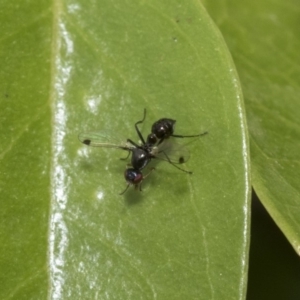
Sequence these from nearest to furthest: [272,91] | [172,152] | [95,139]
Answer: [95,139] < [172,152] < [272,91]

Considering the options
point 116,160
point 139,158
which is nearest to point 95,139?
point 116,160

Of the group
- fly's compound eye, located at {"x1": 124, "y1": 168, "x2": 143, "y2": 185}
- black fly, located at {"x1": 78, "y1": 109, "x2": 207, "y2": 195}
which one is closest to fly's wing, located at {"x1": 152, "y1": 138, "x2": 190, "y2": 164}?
black fly, located at {"x1": 78, "y1": 109, "x2": 207, "y2": 195}

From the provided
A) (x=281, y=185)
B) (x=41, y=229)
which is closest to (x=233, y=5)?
(x=281, y=185)

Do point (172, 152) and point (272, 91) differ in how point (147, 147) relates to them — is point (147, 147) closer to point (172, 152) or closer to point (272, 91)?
point (172, 152)

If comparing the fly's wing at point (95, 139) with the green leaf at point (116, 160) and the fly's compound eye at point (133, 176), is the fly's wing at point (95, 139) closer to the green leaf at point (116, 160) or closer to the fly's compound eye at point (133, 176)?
the green leaf at point (116, 160)

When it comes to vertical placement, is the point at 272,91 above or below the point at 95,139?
above

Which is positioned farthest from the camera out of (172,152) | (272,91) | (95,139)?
(272,91)

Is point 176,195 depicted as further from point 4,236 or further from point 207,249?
point 4,236
